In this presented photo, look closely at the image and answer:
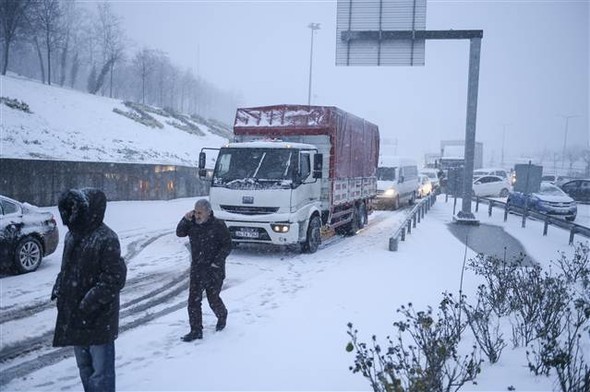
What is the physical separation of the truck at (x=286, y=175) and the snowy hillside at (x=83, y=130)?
10146mm

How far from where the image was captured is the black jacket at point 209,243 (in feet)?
17.9

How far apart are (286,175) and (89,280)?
7166 millimetres

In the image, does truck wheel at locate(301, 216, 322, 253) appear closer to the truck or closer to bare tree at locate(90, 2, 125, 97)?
the truck

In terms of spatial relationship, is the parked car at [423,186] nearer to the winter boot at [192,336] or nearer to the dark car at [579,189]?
the dark car at [579,189]

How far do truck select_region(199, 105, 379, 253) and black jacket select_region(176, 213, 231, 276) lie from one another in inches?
177

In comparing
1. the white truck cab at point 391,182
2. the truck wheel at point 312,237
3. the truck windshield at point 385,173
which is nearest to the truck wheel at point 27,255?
the truck wheel at point 312,237

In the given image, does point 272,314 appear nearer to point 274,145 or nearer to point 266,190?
point 266,190


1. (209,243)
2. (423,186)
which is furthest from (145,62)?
(209,243)

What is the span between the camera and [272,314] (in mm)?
6566

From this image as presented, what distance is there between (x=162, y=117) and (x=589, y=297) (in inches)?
1749

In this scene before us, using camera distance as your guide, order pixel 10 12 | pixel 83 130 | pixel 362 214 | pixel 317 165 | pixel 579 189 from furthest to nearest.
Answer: pixel 10 12, pixel 579 189, pixel 83 130, pixel 362 214, pixel 317 165

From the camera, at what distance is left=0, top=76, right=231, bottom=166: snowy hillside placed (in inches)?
862

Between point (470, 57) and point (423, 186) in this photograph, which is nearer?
point (470, 57)

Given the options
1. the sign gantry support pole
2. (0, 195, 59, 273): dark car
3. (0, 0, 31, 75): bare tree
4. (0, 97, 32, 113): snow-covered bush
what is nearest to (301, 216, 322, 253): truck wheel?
(0, 195, 59, 273): dark car
